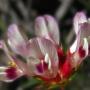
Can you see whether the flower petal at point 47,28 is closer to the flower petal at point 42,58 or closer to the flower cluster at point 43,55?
the flower cluster at point 43,55

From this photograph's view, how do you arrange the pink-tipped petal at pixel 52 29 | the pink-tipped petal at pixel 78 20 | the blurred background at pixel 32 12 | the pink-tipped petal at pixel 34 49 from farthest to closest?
the blurred background at pixel 32 12 → the pink-tipped petal at pixel 52 29 → the pink-tipped petal at pixel 78 20 → the pink-tipped petal at pixel 34 49

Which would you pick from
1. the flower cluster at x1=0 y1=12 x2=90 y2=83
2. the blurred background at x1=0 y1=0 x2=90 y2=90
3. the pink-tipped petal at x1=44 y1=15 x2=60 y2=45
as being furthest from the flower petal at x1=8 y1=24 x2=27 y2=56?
the blurred background at x1=0 y1=0 x2=90 y2=90

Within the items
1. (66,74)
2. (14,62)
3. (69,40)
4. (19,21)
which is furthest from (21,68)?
(19,21)

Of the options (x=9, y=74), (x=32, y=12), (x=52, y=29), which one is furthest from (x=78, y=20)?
(x=32, y=12)

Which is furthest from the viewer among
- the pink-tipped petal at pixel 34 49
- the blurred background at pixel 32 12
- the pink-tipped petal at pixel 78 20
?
the blurred background at pixel 32 12

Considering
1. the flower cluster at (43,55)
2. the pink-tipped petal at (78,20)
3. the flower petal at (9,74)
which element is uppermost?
the pink-tipped petal at (78,20)

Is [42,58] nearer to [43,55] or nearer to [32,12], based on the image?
[43,55]

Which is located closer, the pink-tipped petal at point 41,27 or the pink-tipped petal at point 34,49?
the pink-tipped petal at point 34,49

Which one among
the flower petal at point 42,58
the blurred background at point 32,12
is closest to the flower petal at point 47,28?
the flower petal at point 42,58
